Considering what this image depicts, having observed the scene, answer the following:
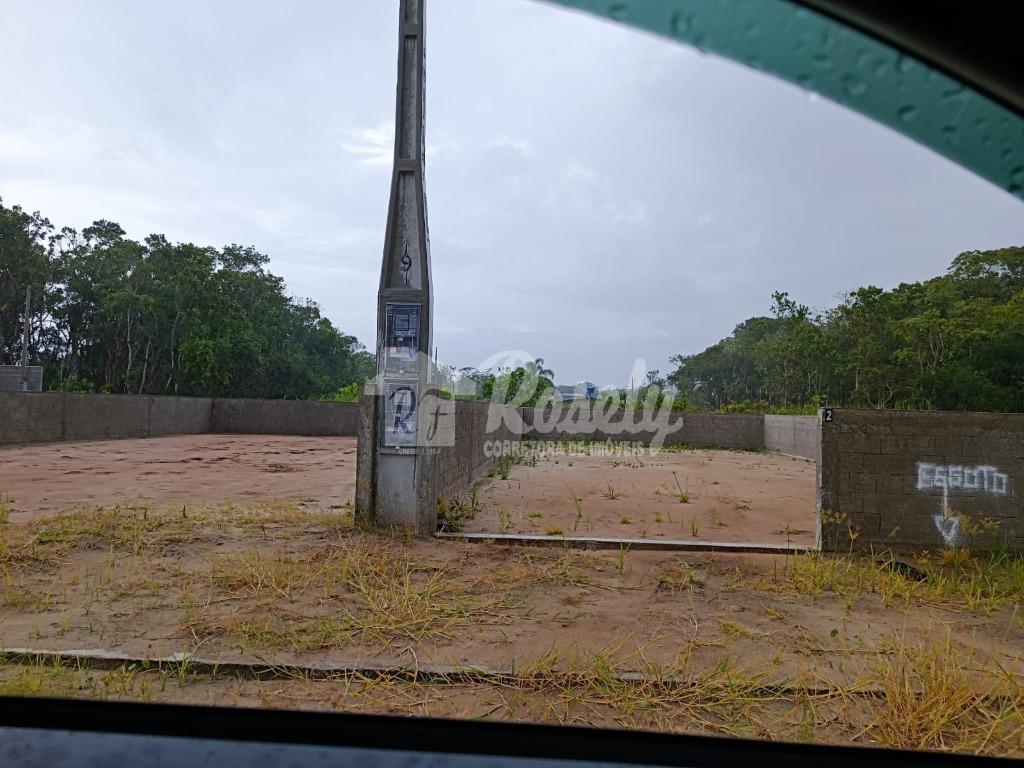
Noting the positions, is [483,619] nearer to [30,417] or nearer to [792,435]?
[30,417]

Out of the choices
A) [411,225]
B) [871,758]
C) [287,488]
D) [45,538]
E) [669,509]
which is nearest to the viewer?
[871,758]

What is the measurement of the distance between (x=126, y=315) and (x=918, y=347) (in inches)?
1078

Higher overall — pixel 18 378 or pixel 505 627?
pixel 18 378

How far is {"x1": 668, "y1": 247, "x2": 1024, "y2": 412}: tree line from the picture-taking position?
194 inches

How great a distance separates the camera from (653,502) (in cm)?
821

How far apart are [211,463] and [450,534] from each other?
778 centimetres

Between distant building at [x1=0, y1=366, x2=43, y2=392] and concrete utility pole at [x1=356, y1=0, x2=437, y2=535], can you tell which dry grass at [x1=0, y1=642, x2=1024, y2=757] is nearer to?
concrete utility pole at [x1=356, y1=0, x2=437, y2=535]

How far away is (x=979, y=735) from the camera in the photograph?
7.66 ft

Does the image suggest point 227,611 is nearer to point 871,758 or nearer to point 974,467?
point 871,758

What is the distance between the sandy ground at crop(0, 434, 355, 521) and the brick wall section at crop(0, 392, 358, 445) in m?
0.65

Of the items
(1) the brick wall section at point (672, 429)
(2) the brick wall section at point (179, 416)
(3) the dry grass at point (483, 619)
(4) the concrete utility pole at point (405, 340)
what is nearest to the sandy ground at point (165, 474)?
(3) the dry grass at point (483, 619)

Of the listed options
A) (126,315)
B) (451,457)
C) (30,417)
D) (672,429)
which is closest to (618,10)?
(451,457)

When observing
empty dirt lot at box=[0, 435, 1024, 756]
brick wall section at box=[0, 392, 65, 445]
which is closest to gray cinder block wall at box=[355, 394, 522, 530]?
empty dirt lot at box=[0, 435, 1024, 756]

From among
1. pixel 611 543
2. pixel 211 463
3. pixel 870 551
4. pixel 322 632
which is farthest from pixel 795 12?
pixel 211 463
